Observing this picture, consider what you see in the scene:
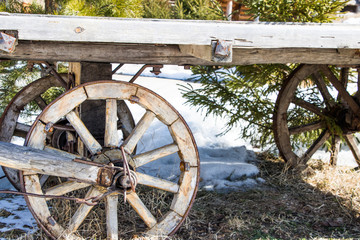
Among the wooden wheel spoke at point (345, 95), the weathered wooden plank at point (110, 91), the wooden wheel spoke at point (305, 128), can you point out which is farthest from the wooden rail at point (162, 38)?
the wooden wheel spoke at point (305, 128)

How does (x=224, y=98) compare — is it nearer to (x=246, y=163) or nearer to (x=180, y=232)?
(x=246, y=163)

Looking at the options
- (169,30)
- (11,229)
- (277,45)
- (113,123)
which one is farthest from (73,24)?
(11,229)

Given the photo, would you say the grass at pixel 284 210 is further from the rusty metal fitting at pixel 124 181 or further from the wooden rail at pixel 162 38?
the wooden rail at pixel 162 38

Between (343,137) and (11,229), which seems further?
(343,137)

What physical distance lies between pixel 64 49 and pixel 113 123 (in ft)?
2.10

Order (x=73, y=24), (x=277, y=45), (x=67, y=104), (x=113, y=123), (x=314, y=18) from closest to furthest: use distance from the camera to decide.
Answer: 1. (x=73, y=24)
2. (x=277, y=45)
3. (x=67, y=104)
4. (x=113, y=123)
5. (x=314, y=18)

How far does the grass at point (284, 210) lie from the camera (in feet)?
10.8

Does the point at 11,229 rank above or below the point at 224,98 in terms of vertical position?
below

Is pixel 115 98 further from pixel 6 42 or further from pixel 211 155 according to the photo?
pixel 211 155

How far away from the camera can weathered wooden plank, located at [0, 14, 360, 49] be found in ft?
7.60

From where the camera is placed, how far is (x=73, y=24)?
2338 millimetres

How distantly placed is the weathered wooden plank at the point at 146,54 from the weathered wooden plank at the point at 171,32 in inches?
16.0

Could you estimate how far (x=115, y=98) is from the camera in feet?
9.30

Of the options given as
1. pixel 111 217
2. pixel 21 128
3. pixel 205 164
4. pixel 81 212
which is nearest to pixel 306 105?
pixel 205 164
